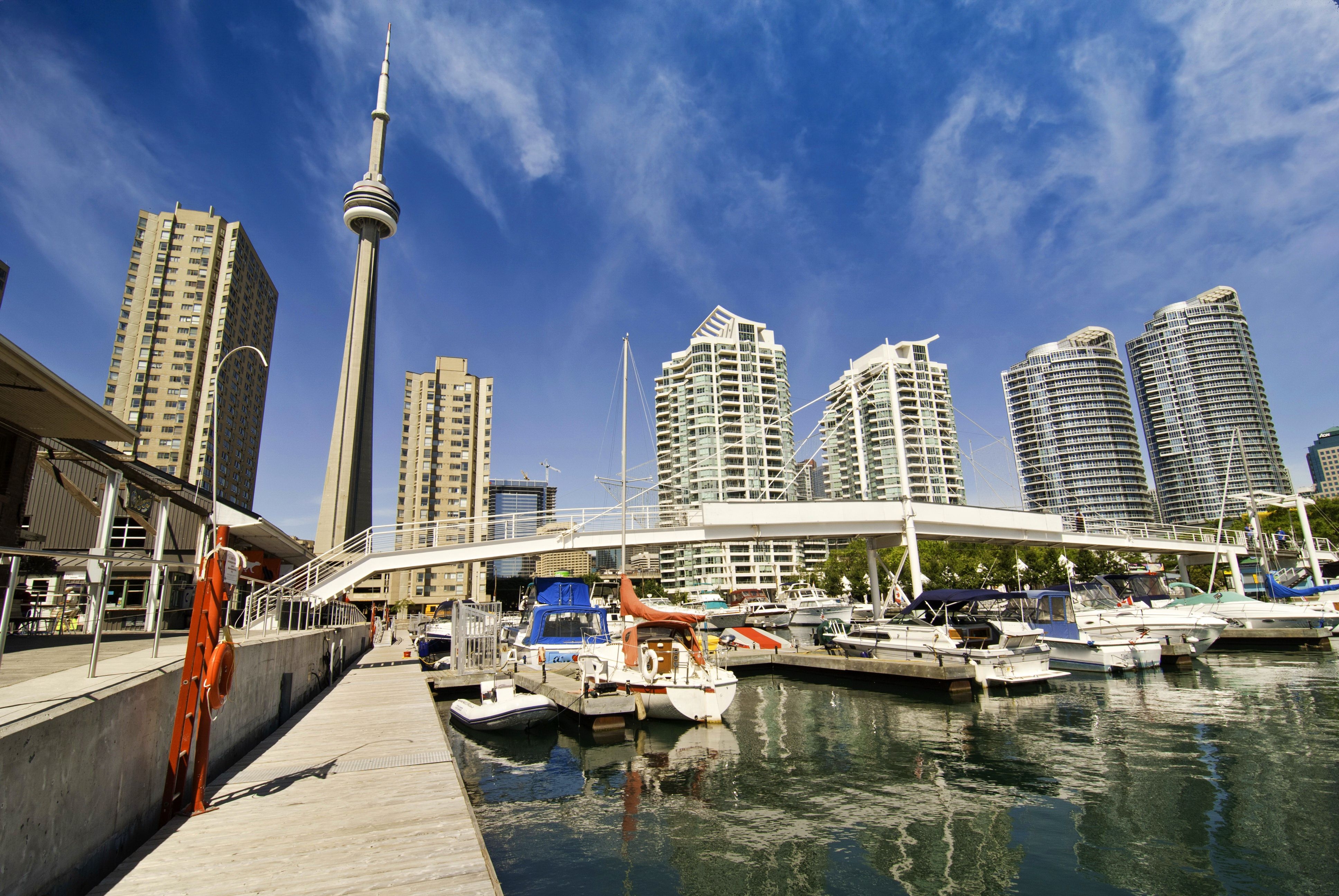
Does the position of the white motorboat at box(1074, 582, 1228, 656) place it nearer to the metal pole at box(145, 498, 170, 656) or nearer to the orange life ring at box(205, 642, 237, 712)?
the orange life ring at box(205, 642, 237, 712)

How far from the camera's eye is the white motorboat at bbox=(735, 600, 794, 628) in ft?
168

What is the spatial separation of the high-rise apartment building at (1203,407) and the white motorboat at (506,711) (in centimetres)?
17692

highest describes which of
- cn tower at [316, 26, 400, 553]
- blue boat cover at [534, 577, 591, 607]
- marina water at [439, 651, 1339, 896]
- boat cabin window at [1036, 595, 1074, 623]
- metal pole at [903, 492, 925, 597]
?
cn tower at [316, 26, 400, 553]

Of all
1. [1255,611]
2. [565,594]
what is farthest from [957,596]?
[1255,611]

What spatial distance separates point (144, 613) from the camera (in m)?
14.8

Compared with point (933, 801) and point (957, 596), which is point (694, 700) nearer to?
point (933, 801)

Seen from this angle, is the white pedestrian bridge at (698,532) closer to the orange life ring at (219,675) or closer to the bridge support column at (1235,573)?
the bridge support column at (1235,573)

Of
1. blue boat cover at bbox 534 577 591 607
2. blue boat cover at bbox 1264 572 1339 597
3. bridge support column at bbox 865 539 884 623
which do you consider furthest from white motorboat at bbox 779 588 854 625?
blue boat cover at bbox 1264 572 1339 597

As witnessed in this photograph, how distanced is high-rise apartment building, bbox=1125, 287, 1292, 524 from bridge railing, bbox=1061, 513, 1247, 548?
12015 cm

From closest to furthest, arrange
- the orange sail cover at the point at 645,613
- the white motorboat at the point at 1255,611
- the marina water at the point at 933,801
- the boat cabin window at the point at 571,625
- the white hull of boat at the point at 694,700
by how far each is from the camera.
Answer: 1. the marina water at the point at 933,801
2. the white hull of boat at the point at 694,700
3. the orange sail cover at the point at 645,613
4. the boat cabin window at the point at 571,625
5. the white motorboat at the point at 1255,611

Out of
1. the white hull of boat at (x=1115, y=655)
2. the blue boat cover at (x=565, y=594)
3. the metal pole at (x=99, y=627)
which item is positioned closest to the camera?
the metal pole at (x=99, y=627)

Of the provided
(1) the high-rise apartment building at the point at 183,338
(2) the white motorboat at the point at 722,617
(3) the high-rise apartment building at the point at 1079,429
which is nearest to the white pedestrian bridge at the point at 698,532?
(2) the white motorboat at the point at 722,617

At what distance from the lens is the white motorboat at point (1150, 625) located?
26.0 meters

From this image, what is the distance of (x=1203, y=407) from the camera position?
156125 millimetres
